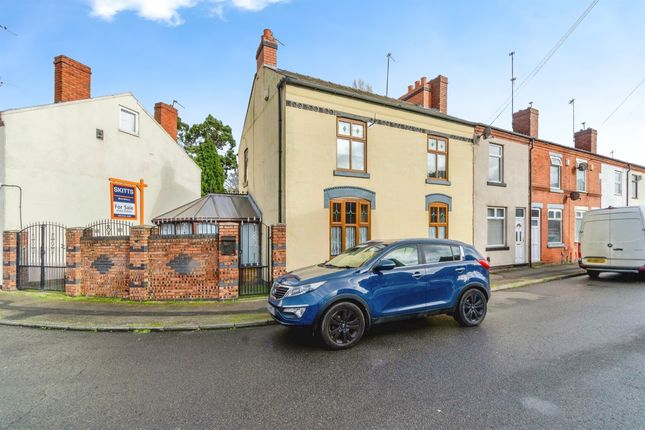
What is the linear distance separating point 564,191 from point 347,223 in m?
14.2

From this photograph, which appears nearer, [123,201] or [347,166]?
[347,166]

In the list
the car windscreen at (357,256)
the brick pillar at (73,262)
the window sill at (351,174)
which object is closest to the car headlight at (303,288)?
the car windscreen at (357,256)

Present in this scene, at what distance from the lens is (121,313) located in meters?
7.20

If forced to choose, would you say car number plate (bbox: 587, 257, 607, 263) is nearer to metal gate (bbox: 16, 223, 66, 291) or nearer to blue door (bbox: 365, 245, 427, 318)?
blue door (bbox: 365, 245, 427, 318)

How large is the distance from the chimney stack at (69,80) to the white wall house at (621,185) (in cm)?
2819

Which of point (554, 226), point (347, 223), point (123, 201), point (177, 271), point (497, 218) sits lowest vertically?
point (177, 271)

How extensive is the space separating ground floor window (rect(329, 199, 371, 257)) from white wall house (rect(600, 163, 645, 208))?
716 inches

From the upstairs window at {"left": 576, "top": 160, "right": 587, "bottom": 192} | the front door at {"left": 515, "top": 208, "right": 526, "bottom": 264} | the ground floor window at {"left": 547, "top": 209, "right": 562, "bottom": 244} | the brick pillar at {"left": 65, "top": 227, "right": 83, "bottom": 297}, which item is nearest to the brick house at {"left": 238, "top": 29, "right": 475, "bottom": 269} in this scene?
the front door at {"left": 515, "top": 208, "right": 526, "bottom": 264}

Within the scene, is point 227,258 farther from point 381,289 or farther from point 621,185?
point 621,185

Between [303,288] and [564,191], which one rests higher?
[564,191]

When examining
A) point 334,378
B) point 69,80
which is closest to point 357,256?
point 334,378

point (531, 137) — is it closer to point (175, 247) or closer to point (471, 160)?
point (471, 160)

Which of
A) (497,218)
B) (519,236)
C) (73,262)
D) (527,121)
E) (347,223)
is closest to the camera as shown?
(73,262)

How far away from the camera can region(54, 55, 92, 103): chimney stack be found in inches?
470
